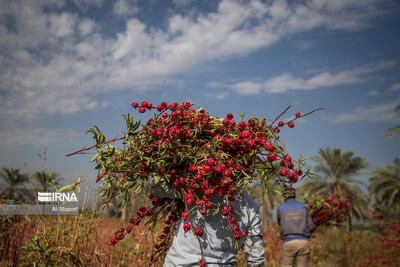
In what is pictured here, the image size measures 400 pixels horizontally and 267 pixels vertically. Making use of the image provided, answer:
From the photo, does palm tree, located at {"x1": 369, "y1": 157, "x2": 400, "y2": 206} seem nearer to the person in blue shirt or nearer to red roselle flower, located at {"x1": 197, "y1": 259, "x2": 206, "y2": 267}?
the person in blue shirt

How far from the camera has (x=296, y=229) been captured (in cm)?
569

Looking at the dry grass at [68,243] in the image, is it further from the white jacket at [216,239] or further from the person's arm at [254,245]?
the person's arm at [254,245]

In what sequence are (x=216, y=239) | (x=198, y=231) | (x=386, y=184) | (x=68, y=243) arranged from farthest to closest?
1. (x=386, y=184)
2. (x=68, y=243)
3. (x=216, y=239)
4. (x=198, y=231)

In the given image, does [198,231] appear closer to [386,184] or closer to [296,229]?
[296,229]

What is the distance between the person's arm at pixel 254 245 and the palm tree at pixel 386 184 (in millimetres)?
22403

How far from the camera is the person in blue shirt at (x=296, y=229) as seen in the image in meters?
5.66

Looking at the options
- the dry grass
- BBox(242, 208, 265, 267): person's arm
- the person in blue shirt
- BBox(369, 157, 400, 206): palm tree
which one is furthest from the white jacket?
BBox(369, 157, 400, 206): palm tree

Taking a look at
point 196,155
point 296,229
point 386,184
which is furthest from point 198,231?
point 386,184

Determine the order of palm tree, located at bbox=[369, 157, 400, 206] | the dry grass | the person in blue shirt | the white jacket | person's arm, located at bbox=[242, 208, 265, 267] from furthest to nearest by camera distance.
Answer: palm tree, located at bbox=[369, 157, 400, 206] < the person in blue shirt < the dry grass < person's arm, located at bbox=[242, 208, 265, 267] < the white jacket

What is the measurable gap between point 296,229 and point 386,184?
19964 mm

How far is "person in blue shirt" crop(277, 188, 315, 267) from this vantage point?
18.6 ft

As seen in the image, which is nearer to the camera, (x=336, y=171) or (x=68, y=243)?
(x=68, y=243)

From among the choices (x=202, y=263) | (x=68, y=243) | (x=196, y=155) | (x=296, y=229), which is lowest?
(x=296, y=229)

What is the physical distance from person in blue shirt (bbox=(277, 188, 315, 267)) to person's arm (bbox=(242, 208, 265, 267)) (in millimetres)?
3587
